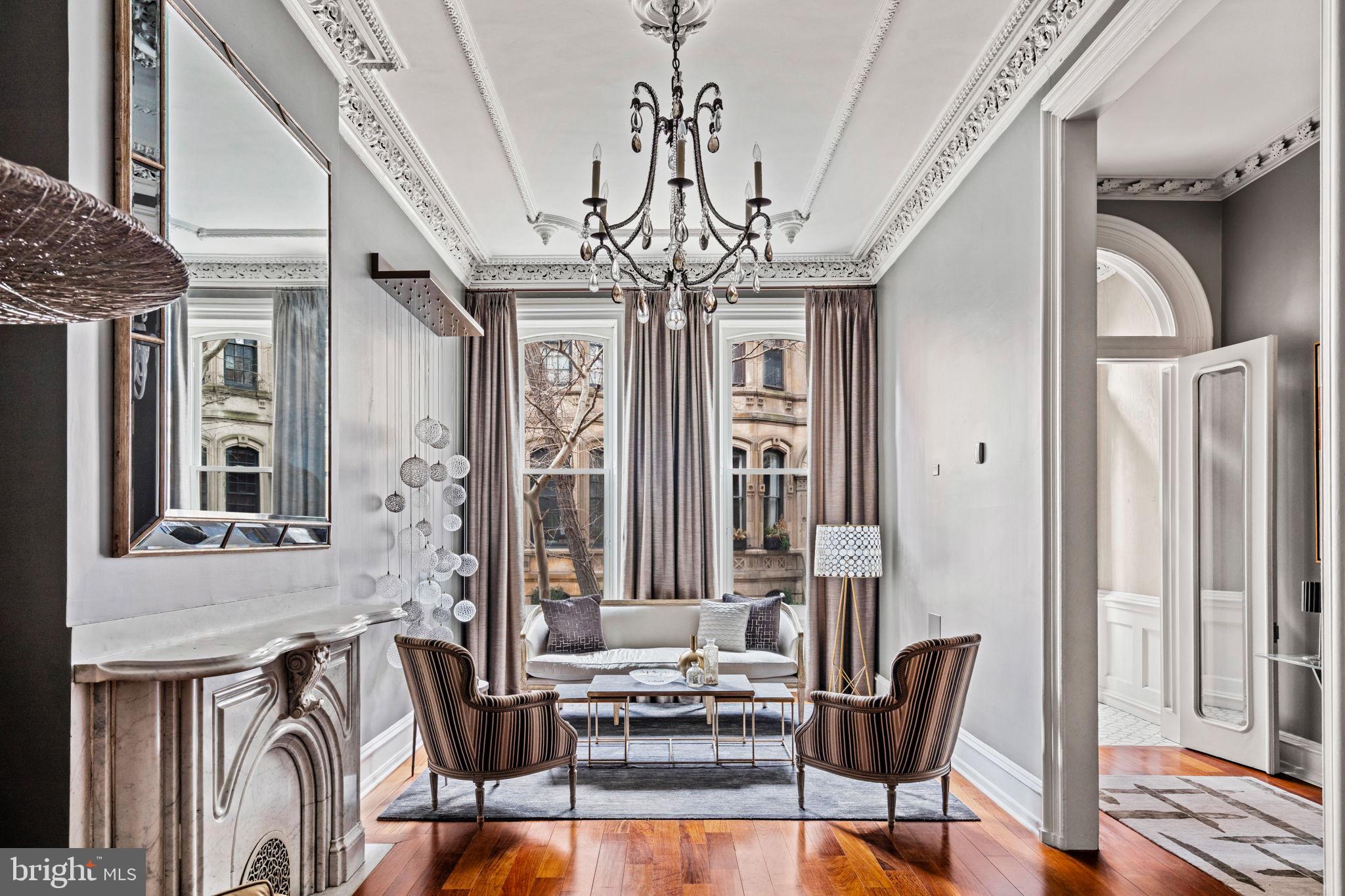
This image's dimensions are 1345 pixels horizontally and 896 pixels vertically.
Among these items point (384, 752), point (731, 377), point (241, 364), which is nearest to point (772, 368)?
point (731, 377)

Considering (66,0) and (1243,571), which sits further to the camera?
(1243,571)

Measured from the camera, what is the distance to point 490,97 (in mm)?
4199

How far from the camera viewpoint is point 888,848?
3660 mm

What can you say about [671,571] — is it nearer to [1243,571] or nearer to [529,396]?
[529,396]

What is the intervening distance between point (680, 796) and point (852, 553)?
94.1 inches

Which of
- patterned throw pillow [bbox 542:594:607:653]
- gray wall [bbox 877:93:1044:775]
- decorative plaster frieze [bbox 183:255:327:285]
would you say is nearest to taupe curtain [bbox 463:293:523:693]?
patterned throw pillow [bbox 542:594:607:653]

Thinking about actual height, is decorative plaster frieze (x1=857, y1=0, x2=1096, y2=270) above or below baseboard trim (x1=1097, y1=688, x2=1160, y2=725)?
above

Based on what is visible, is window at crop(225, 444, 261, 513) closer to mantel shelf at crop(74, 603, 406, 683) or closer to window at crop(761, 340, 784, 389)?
mantel shelf at crop(74, 603, 406, 683)

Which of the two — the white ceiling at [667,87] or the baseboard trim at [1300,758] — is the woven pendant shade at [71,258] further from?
the baseboard trim at [1300,758]

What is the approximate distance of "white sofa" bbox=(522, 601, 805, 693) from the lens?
19.0 feet

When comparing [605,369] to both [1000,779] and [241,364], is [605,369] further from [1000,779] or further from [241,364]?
[241,364]

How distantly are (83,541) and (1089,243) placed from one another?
348 centimetres

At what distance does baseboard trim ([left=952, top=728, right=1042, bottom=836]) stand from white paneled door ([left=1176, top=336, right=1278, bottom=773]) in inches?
58.2

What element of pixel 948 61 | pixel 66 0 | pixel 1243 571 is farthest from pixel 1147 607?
pixel 66 0
